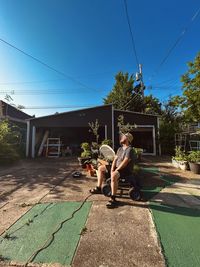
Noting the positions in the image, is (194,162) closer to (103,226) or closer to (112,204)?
(112,204)

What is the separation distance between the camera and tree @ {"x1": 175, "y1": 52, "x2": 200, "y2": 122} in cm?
686

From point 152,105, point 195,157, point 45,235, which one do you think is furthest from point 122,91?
point 45,235

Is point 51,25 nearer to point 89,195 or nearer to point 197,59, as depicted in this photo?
point 197,59

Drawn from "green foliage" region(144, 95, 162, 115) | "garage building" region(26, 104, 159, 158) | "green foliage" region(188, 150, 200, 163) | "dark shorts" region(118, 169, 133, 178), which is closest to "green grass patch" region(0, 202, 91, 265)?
"dark shorts" region(118, 169, 133, 178)

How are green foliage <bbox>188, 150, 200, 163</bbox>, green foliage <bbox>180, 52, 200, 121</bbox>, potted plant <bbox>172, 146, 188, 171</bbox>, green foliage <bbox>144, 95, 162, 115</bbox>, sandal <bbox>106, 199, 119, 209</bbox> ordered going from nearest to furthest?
sandal <bbox>106, 199, 119, 209</bbox> < green foliage <bbox>188, 150, 200, 163</bbox> < potted plant <bbox>172, 146, 188, 171</bbox> < green foliage <bbox>180, 52, 200, 121</bbox> < green foliage <bbox>144, 95, 162, 115</bbox>

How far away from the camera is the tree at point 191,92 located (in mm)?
6855

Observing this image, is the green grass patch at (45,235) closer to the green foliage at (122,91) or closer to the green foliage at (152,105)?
the green foliage at (152,105)

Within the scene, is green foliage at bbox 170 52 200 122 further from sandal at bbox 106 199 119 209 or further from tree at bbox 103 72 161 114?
tree at bbox 103 72 161 114

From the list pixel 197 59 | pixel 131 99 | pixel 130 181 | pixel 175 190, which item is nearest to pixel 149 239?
pixel 130 181

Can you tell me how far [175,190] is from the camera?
3.70m

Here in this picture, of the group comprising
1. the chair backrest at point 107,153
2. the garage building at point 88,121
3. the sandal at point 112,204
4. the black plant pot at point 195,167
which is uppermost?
the garage building at point 88,121

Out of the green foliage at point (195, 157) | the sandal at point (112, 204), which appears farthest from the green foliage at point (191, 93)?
the sandal at point (112, 204)

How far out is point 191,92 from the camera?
708 cm

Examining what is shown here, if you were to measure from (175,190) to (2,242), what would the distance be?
11.4 feet
